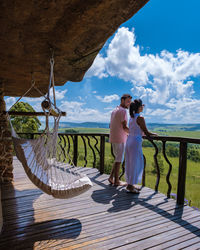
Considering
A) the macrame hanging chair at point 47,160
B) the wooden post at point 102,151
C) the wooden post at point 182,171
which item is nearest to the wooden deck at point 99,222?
the wooden post at point 182,171

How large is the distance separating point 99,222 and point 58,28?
1.79 metres

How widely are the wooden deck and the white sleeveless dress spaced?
26 centimetres

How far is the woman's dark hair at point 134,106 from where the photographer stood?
2.54 m

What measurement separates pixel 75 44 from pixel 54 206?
5.91 ft

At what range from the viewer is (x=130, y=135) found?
2604 millimetres

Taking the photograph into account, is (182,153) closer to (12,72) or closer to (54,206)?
(54,206)

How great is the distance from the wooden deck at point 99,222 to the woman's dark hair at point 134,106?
111 cm

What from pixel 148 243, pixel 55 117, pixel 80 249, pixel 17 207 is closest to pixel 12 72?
pixel 55 117

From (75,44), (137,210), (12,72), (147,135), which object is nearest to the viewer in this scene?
(75,44)

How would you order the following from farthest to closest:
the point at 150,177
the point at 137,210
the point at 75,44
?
1. the point at 150,177
2. the point at 137,210
3. the point at 75,44

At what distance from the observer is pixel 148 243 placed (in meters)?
1.56

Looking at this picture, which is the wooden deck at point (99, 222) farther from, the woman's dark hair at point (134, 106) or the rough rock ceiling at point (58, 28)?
the rough rock ceiling at point (58, 28)

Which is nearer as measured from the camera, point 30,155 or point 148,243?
point 148,243

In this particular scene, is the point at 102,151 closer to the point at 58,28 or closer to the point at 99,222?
→ the point at 99,222
